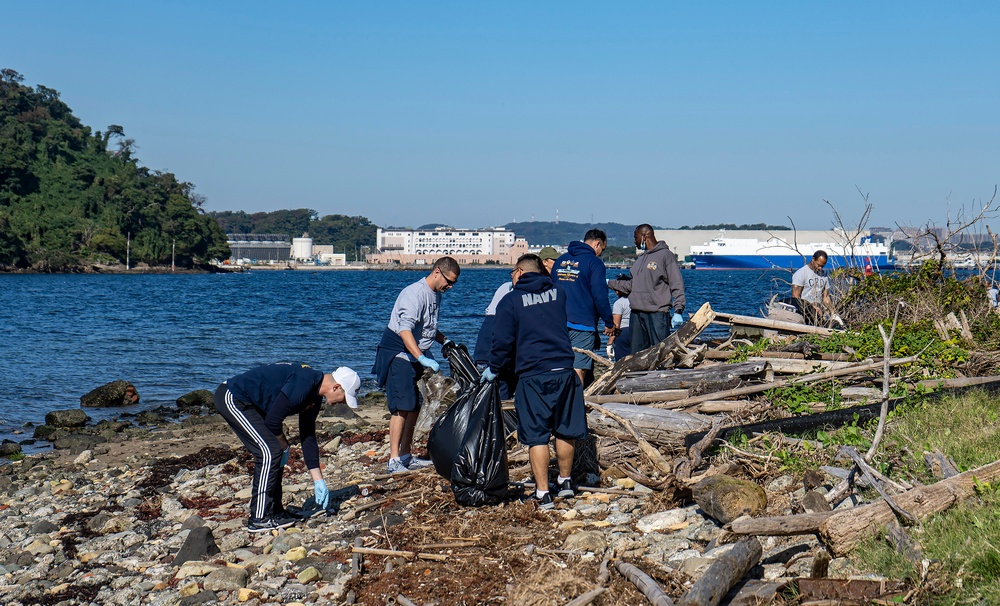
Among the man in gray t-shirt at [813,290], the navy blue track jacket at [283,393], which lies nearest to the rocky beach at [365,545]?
the navy blue track jacket at [283,393]

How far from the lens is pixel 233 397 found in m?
6.26

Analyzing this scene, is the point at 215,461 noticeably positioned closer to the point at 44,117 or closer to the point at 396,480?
the point at 396,480

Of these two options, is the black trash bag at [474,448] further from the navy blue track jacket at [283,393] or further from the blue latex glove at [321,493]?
the navy blue track jacket at [283,393]

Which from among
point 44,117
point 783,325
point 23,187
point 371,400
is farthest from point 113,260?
point 783,325

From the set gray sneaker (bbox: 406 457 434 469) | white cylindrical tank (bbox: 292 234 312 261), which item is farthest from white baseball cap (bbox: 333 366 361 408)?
white cylindrical tank (bbox: 292 234 312 261)

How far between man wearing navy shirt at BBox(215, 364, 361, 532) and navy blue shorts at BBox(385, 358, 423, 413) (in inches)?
49.7

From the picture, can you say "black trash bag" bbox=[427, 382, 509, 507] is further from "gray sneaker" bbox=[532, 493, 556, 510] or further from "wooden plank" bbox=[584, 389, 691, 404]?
"wooden plank" bbox=[584, 389, 691, 404]

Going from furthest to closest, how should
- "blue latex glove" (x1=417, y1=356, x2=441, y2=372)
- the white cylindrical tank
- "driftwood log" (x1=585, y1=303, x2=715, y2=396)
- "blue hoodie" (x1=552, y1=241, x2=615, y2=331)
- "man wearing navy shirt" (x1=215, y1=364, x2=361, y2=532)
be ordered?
the white cylindrical tank
"driftwood log" (x1=585, y1=303, x2=715, y2=396)
"blue hoodie" (x1=552, y1=241, x2=615, y2=331)
"blue latex glove" (x1=417, y1=356, x2=441, y2=372)
"man wearing navy shirt" (x1=215, y1=364, x2=361, y2=532)

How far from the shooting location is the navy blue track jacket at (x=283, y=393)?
6.16m

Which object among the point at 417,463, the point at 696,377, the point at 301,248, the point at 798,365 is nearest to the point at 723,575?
the point at 417,463

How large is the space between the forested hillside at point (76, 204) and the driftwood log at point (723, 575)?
4249 inches

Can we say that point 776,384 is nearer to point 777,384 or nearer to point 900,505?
point 777,384

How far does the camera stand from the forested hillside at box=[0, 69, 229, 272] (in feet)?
336

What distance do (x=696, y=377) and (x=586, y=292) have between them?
54.2 inches
